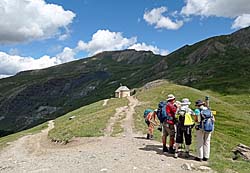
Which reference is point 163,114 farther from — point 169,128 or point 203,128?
point 203,128

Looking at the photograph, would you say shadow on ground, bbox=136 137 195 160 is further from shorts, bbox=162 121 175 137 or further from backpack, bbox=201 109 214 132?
backpack, bbox=201 109 214 132

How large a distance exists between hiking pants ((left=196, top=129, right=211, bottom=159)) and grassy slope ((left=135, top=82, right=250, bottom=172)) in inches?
25.8

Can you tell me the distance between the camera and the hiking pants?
2112 centimetres

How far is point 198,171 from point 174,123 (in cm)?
397

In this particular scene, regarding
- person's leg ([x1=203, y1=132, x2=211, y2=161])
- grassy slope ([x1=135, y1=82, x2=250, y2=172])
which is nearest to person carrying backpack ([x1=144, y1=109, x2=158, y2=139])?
grassy slope ([x1=135, y1=82, x2=250, y2=172])

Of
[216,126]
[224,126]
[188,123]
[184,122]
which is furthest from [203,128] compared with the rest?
[224,126]

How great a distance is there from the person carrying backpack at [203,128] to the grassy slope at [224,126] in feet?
2.45

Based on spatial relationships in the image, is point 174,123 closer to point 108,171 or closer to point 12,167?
point 108,171

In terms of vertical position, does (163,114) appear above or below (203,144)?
above

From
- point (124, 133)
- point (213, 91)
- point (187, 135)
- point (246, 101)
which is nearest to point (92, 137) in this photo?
point (124, 133)

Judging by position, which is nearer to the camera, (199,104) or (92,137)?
(199,104)

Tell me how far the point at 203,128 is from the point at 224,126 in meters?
46.8

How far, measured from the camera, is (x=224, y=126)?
6525 cm

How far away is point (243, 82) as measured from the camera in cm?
15975
